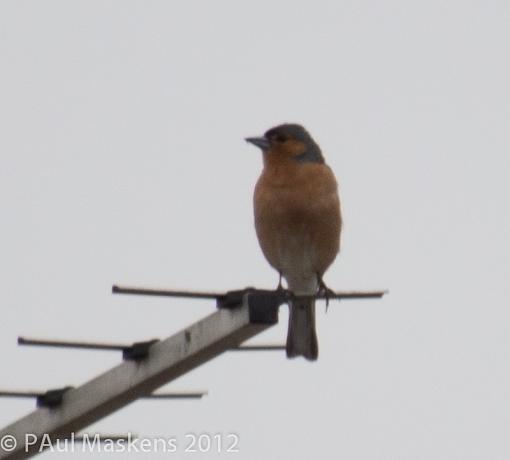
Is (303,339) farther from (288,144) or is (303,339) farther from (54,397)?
(54,397)

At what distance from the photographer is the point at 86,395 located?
16.1ft

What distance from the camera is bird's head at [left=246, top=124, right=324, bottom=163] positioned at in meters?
8.52

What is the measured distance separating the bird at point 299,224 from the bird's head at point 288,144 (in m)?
0.01

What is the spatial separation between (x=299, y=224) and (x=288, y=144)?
85cm

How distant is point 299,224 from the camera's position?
7.98m

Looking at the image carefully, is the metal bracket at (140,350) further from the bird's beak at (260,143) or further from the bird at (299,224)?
the bird's beak at (260,143)

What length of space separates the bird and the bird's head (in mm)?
11

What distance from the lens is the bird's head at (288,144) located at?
8523mm

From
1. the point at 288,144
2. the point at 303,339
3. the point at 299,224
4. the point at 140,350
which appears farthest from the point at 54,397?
the point at 288,144

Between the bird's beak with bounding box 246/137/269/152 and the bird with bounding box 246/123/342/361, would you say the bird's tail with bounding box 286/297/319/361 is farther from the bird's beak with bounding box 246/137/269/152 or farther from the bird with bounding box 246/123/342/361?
the bird's beak with bounding box 246/137/269/152

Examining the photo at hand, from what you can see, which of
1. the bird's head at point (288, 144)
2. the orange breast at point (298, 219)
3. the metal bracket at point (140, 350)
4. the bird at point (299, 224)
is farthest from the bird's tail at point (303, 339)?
the metal bracket at point (140, 350)

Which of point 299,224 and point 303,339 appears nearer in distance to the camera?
point 303,339

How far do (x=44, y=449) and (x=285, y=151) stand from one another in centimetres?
387

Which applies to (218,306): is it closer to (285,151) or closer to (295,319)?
(295,319)
